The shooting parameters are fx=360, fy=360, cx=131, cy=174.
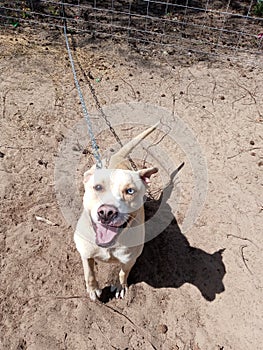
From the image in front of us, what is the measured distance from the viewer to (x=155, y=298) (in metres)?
3.27

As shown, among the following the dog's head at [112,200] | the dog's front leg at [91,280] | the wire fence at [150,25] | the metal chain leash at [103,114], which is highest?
the wire fence at [150,25]

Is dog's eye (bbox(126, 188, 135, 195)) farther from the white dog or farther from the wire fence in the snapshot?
the wire fence

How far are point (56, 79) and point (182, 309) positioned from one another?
3696 mm

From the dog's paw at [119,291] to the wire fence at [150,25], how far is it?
4.19m

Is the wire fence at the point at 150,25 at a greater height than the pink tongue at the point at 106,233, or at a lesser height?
greater

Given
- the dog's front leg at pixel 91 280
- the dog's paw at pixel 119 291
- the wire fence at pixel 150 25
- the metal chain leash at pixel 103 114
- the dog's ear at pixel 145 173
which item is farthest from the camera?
the wire fence at pixel 150 25

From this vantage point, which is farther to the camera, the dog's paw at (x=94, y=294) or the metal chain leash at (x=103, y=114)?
the metal chain leash at (x=103, y=114)

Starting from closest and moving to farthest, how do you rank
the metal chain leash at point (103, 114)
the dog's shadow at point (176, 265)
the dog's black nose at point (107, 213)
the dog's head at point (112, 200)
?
the dog's black nose at point (107, 213), the dog's head at point (112, 200), the dog's shadow at point (176, 265), the metal chain leash at point (103, 114)

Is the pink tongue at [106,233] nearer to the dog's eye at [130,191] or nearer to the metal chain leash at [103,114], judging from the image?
the dog's eye at [130,191]

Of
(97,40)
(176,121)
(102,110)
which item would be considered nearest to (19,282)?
(102,110)

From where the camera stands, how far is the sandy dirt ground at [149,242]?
309 centimetres

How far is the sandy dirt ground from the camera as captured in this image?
3.09m

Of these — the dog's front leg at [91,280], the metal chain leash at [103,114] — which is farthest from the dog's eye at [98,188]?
the metal chain leash at [103,114]

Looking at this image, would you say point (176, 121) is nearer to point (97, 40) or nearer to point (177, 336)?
point (97, 40)
